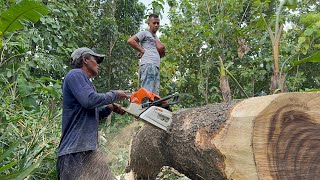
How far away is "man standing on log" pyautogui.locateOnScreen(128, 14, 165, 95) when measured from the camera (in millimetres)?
4344

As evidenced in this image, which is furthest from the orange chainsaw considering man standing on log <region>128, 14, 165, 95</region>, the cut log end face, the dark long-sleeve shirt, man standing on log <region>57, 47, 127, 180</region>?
man standing on log <region>128, 14, 165, 95</region>

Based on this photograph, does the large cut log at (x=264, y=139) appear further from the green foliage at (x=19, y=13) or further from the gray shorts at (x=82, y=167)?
the green foliage at (x=19, y=13)

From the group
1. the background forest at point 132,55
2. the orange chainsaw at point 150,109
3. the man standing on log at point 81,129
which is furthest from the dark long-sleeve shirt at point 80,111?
the background forest at point 132,55

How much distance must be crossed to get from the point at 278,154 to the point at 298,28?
834 centimetres

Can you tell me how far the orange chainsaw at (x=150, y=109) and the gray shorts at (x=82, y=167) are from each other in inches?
17.5

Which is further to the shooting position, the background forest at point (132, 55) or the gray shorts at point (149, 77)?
the gray shorts at point (149, 77)

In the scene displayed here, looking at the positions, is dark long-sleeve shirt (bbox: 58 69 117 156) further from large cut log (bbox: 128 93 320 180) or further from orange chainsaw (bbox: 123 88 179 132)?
large cut log (bbox: 128 93 320 180)

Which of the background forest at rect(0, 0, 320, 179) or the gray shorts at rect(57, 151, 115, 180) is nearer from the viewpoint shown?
the gray shorts at rect(57, 151, 115, 180)

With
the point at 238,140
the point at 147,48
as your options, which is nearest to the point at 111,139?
the point at 147,48

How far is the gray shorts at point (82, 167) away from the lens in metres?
2.59

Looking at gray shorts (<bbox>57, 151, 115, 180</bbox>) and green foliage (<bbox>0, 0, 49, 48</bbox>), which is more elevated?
green foliage (<bbox>0, 0, 49, 48</bbox>)

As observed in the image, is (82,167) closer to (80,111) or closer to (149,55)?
(80,111)

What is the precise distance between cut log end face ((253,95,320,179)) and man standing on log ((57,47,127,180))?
42.3 inches

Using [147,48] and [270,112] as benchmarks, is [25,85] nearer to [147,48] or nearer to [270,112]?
[147,48]
